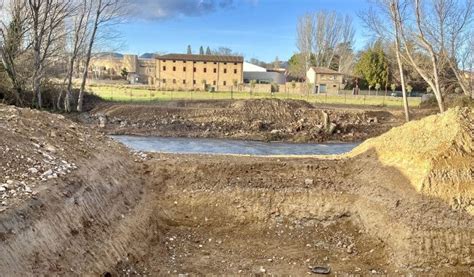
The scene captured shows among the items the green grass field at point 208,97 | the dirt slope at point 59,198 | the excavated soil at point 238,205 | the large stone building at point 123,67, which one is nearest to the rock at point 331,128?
the excavated soil at point 238,205

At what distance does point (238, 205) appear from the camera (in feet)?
38.3

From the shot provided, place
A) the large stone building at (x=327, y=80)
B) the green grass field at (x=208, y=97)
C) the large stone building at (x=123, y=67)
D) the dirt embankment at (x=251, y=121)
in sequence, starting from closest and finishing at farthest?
the dirt embankment at (x=251, y=121) < the green grass field at (x=208, y=97) < the large stone building at (x=327, y=80) < the large stone building at (x=123, y=67)

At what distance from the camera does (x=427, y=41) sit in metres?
23.6

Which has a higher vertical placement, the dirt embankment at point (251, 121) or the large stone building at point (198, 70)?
the large stone building at point (198, 70)

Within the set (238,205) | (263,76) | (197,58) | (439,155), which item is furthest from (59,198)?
(263,76)

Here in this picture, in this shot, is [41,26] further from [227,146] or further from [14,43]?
[227,146]

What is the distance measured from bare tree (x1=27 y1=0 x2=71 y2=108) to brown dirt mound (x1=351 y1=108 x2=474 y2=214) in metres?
20.8

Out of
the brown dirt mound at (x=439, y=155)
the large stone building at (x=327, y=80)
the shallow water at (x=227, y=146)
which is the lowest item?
the shallow water at (x=227, y=146)

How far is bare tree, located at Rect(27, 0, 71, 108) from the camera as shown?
86.2 ft

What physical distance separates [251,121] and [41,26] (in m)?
14.8

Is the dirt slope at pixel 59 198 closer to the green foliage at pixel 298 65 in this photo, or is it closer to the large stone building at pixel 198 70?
the large stone building at pixel 198 70

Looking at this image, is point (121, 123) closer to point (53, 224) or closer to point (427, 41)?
point (427, 41)

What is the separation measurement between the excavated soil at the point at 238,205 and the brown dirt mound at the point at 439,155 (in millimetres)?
31

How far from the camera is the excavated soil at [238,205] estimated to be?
27.1 feet
